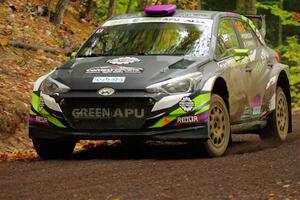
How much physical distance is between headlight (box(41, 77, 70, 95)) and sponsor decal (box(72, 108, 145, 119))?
27cm

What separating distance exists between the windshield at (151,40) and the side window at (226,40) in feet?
0.61

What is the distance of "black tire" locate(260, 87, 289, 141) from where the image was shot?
1003 cm

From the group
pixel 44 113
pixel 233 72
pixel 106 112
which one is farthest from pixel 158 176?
pixel 233 72

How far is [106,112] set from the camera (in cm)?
784

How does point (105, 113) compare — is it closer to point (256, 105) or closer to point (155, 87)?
point (155, 87)

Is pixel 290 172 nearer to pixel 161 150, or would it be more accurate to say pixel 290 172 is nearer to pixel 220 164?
pixel 220 164

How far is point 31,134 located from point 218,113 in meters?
2.13

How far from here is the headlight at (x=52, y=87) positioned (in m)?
8.02

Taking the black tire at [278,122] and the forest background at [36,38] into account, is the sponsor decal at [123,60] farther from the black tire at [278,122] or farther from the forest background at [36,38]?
the forest background at [36,38]

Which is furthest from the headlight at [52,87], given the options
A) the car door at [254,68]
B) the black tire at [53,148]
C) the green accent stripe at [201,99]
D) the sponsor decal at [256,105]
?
the sponsor decal at [256,105]

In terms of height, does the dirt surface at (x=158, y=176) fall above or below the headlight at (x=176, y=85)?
below

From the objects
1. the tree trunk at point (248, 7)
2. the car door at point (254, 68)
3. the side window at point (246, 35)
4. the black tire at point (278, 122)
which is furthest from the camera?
the tree trunk at point (248, 7)

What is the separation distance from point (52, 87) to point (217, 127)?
6.21 ft

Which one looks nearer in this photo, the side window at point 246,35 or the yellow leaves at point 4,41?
the side window at point 246,35
